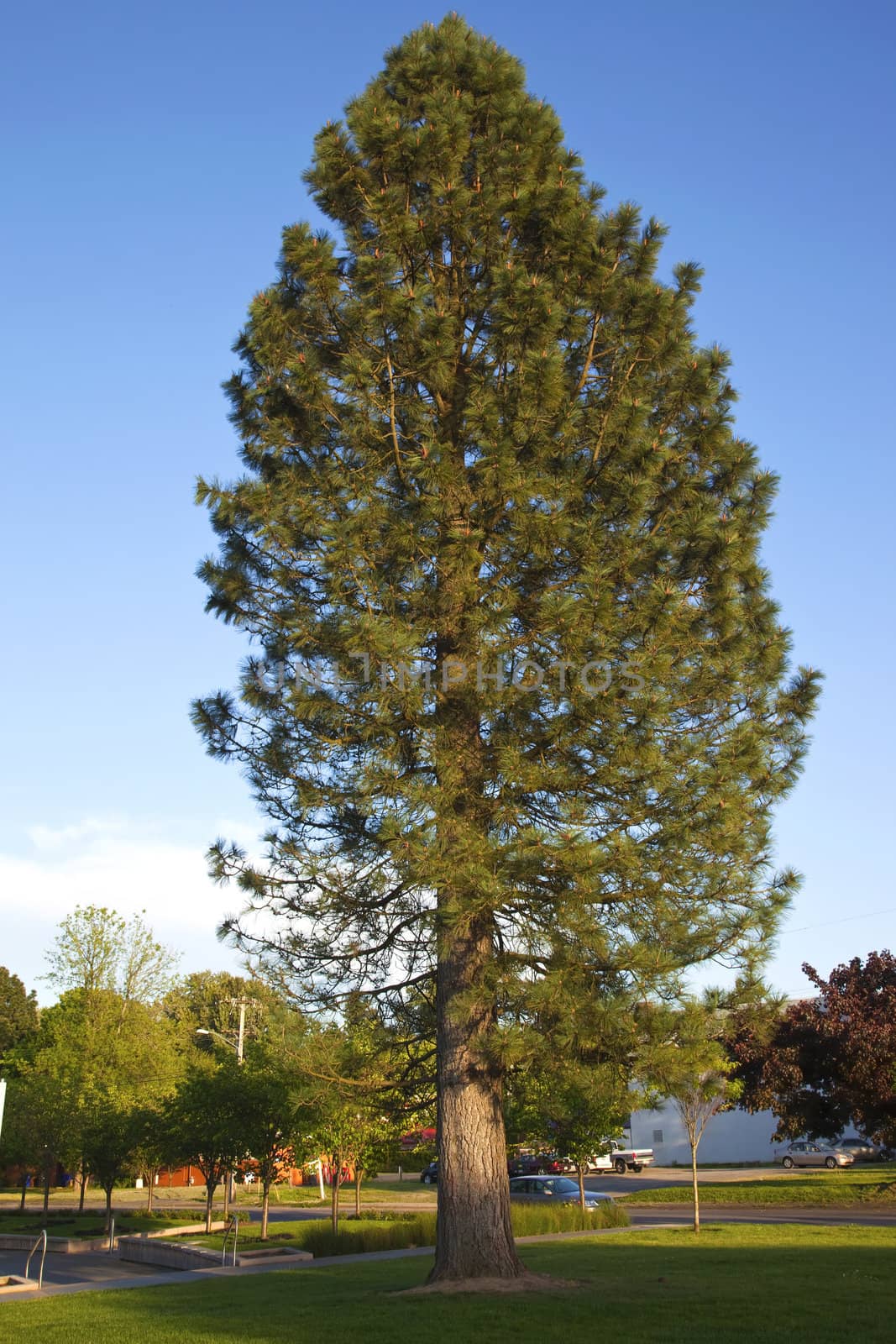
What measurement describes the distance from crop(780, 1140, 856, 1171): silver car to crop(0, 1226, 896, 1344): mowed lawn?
2808cm

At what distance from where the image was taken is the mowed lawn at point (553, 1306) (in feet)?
28.4

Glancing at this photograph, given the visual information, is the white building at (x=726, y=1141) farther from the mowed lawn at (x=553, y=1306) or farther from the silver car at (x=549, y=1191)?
the mowed lawn at (x=553, y=1306)

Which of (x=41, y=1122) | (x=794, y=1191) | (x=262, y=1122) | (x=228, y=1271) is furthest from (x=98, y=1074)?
(x=794, y=1191)

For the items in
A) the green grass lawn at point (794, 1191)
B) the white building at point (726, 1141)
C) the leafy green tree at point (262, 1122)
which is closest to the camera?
the leafy green tree at point (262, 1122)

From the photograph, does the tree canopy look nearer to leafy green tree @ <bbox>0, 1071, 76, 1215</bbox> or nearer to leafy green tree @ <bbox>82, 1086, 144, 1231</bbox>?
leafy green tree @ <bbox>82, 1086, 144, 1231</bbox>

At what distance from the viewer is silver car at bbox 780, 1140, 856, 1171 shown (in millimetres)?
41062

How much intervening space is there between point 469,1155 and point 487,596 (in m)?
5.77

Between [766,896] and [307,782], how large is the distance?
17.0 ft

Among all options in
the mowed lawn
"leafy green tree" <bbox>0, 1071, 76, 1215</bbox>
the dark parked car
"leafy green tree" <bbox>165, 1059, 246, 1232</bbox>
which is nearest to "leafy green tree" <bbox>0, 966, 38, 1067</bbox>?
"leafy green tree" <bbox>0, 1071, 76, 1215</bbox>

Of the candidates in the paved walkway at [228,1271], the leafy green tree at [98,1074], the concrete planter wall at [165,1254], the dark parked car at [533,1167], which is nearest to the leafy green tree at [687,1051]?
the paved walkway at [228,1271]

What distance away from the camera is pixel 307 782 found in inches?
480

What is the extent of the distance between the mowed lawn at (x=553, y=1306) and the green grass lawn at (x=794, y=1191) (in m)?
10.8

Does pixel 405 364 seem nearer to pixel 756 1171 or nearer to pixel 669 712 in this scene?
pixel 669 712

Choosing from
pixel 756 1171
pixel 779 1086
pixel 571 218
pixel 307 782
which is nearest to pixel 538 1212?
pixel 779 1086
